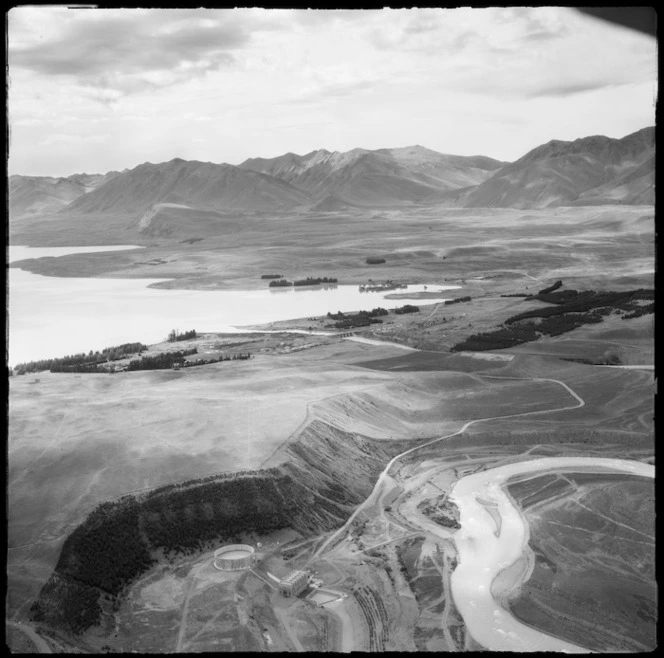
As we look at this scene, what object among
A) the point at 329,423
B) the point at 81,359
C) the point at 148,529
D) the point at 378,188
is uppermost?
the point at 378,188

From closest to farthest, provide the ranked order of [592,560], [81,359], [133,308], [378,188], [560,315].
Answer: [592,560], [81,359], [560,315], [133,308], [378,188]

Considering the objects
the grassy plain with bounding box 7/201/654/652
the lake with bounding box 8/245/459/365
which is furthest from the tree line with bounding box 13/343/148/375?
the grassy plain with bounding box 7/201/654/652

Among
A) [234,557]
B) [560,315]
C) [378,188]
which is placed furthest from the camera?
[378,188]

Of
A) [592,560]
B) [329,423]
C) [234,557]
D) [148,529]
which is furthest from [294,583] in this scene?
[329,423]

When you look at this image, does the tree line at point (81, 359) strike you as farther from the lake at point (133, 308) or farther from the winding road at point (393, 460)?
the winding road at point (393, 460)

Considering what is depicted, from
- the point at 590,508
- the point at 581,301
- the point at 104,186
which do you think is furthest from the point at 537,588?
the point at 104,186

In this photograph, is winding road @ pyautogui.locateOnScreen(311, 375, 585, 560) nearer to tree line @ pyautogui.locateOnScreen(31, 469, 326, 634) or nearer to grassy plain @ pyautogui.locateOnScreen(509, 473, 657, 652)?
tree line @ pyautogui.locateOnScreen(31, 469, 326, 634)

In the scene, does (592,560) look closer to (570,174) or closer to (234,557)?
(234,557)

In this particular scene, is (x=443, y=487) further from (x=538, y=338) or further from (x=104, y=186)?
(x=104, y=186)
